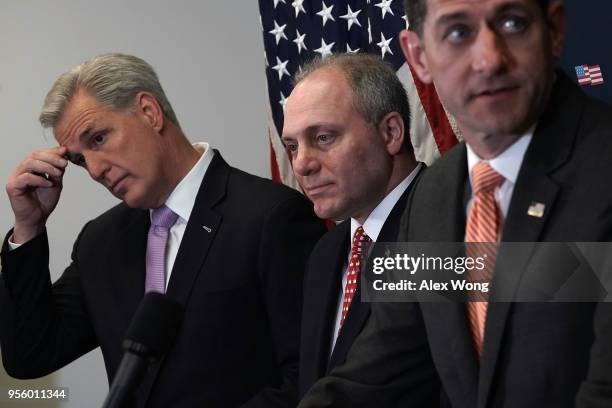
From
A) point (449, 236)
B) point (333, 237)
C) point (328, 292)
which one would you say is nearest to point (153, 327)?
point (449, 236)

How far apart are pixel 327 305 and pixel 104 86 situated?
3.34 ft

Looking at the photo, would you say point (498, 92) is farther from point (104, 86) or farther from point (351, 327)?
point (104, 86)

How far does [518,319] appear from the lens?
1.28 meters

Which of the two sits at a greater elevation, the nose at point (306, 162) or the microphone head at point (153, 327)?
the nose at point (306, 162)

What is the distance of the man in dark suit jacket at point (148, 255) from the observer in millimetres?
2406

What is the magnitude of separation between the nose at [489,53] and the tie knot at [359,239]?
99 cm

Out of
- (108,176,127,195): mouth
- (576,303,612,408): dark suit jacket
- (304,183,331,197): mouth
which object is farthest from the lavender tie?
(576,303,612,408): dark suit jacket

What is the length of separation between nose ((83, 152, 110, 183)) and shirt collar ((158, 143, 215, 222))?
21 centimetres

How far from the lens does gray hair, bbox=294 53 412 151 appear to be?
238 cm

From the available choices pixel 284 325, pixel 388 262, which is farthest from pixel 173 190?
pixel 388 262

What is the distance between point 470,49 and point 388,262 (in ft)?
1.81

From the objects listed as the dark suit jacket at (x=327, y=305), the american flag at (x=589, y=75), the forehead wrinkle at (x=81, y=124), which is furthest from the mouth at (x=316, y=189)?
the american flag at (x=589, y=75)

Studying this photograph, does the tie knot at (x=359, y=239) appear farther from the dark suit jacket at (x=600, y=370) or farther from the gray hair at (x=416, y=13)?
the dark suit jacket at (x=600, y=370)

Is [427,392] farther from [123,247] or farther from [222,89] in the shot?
[222,89]
